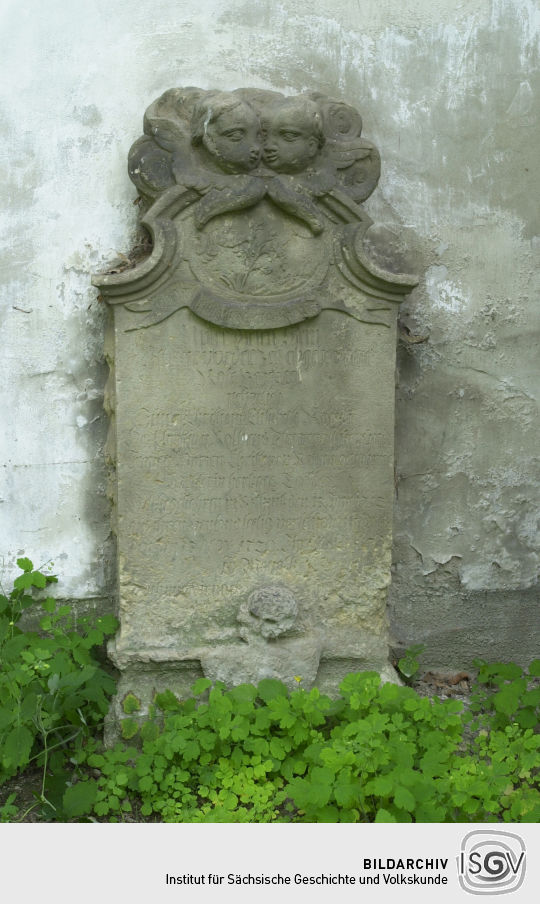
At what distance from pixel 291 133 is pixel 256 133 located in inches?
5.0

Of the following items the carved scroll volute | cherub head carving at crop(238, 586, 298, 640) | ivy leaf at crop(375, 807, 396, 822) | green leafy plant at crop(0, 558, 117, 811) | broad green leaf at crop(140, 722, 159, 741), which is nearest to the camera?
ivy leaf at crop(375, 807, 396, 822)

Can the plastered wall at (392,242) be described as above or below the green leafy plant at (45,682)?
above

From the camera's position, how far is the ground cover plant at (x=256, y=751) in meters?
2.84

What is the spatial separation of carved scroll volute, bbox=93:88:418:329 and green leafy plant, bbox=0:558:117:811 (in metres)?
1.18

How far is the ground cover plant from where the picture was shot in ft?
9.30

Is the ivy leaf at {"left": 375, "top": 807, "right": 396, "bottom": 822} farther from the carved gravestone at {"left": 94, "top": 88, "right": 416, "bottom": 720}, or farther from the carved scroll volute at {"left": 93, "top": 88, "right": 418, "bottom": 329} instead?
the carved scroll volute at {"left": 93, "top": 88, "right": 418, "bottom": 329}

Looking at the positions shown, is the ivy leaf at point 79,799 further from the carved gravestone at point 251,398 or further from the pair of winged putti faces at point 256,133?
the pair of winged putti faces at point 256,133

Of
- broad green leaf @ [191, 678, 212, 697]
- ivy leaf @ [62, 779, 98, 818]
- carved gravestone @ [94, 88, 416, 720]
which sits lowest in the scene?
ivy leaf @ [62, 779, 98, 818]

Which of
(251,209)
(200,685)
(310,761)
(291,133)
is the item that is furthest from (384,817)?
(291,133)

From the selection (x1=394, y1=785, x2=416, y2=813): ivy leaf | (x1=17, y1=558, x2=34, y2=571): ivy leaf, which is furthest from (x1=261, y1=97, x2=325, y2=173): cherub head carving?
(x1=394, y1=785, x2=416, y2=813): ivy leaf

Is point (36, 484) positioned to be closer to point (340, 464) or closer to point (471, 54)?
point (340, 464)

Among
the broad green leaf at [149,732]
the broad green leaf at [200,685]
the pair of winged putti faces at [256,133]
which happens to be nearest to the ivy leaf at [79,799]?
the broad green leaf at [149,732]

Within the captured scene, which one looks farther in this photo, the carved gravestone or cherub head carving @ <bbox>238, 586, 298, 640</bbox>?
cherub head carving @ <bbox>238, 586, 298, 640</bbox>

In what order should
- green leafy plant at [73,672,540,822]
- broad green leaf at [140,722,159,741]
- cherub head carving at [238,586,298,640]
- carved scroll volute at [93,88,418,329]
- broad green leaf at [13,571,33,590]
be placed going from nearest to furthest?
1. green leafy plant at [73,672,540,822]
2. broad green leaf at [140,722,159,741]
3. carved scroll volute at [93,88,418,329]
4. cherub head carving at [238,586,298,640]
5. broad green leaf at [13,571,33,590]
